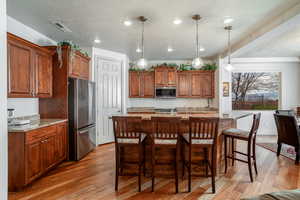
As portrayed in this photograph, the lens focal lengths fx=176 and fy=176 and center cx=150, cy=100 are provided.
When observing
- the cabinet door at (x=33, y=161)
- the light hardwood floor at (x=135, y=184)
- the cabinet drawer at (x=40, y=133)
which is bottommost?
the light hardwood floor at (x=135, y=184)

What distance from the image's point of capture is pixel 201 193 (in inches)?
98.0

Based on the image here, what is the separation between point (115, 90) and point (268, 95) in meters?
5.34

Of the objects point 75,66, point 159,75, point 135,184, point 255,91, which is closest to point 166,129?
point 135,184

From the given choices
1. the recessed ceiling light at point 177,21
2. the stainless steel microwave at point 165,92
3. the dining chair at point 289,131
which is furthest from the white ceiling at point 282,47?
the stainless steel microwave at point 165,92

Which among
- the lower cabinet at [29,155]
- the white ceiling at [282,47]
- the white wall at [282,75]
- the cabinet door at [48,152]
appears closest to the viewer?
the lower cabinet at [29,155]

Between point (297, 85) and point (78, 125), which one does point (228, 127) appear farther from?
point (297, 85)

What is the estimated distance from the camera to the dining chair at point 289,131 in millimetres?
3574

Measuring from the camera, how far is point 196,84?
5.93m

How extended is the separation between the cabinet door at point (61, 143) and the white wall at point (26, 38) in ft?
2.33

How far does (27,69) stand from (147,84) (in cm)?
Answer: 359

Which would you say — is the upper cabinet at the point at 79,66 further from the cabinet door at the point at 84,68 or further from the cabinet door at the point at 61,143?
the cabinet door at the point at 61,143

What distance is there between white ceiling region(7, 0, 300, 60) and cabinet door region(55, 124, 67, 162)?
2.01 metres

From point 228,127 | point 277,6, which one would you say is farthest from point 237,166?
point 277,6

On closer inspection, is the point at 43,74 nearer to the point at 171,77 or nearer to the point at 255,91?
the point at 171,77
